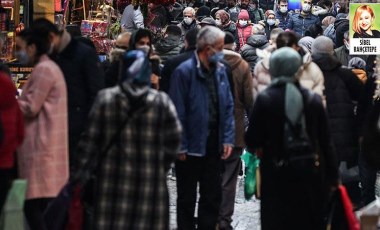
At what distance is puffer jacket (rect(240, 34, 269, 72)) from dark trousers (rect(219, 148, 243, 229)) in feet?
14.8

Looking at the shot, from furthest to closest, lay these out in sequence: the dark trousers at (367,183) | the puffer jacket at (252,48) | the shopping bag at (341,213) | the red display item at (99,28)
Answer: the red display item at (99,28) → the puffer jacket at (252,48) → the dark trousers at (367,183) → the shopping bag at (341,213)

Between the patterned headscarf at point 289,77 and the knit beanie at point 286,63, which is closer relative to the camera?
the patterned headscarf at point 289,77

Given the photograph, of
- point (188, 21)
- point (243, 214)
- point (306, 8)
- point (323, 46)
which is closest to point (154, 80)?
point (323, 46)

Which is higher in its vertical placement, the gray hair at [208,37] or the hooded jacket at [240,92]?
the gray hair at [208,37]

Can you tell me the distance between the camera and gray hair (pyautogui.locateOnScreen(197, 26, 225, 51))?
9.92 meters

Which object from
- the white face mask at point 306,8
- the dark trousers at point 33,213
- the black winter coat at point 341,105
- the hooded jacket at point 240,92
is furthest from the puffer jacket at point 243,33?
the dark trousers at point 33,213

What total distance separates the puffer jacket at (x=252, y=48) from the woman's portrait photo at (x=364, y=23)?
1586mm

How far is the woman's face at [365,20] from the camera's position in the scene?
14844 millimetres

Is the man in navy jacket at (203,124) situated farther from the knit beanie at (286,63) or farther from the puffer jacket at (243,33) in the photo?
the puffer jacket at (243,33)

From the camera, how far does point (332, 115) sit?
10695 millimetres

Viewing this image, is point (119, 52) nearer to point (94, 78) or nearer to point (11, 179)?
point (94, 78)

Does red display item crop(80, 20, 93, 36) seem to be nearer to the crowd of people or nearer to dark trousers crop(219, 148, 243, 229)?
the crowd of people

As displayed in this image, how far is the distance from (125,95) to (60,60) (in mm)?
1904

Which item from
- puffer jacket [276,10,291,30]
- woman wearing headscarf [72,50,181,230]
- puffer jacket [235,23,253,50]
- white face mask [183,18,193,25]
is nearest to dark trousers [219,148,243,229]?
woman wearing headscarf [72,50,181,230]
